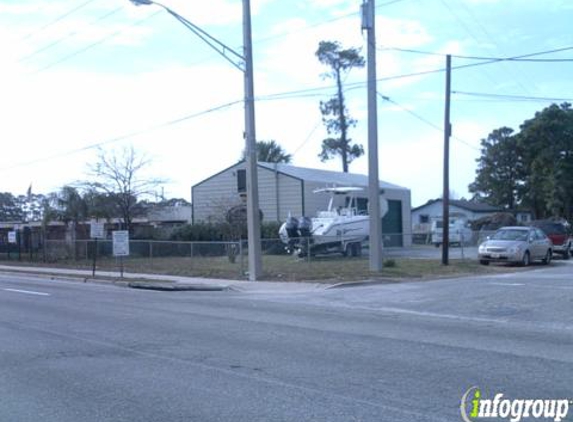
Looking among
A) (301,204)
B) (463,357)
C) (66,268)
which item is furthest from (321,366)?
(301,204)

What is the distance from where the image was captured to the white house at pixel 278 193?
147 feet

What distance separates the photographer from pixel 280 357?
31.9 feet

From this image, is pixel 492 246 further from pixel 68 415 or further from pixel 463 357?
pixel 68 415

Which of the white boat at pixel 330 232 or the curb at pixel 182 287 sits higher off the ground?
the white boat at pixel 330 232

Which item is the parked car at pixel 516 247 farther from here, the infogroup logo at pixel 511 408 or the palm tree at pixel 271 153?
the palm tree at pixel 271 153

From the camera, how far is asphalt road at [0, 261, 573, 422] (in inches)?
279

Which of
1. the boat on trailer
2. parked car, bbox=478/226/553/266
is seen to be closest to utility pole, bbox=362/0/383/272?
parked car, bbox=478/226/553/266

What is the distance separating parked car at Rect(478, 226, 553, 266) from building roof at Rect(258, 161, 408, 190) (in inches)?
629

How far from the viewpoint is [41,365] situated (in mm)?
9219

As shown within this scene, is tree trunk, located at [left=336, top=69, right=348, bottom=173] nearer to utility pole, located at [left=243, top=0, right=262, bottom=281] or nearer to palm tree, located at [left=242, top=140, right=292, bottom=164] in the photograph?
palm tree, located at [left=242, top=140, right=292, bottom=164]

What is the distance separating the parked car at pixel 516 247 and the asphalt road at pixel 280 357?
32.6 ft

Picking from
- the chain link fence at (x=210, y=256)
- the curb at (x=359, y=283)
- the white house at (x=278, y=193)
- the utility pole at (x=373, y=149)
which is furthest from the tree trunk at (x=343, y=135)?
the curb at (x=359, y=283)

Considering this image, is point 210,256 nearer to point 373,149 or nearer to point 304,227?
point 304,227

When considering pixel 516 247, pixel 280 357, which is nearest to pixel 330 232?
pixel 516 247
